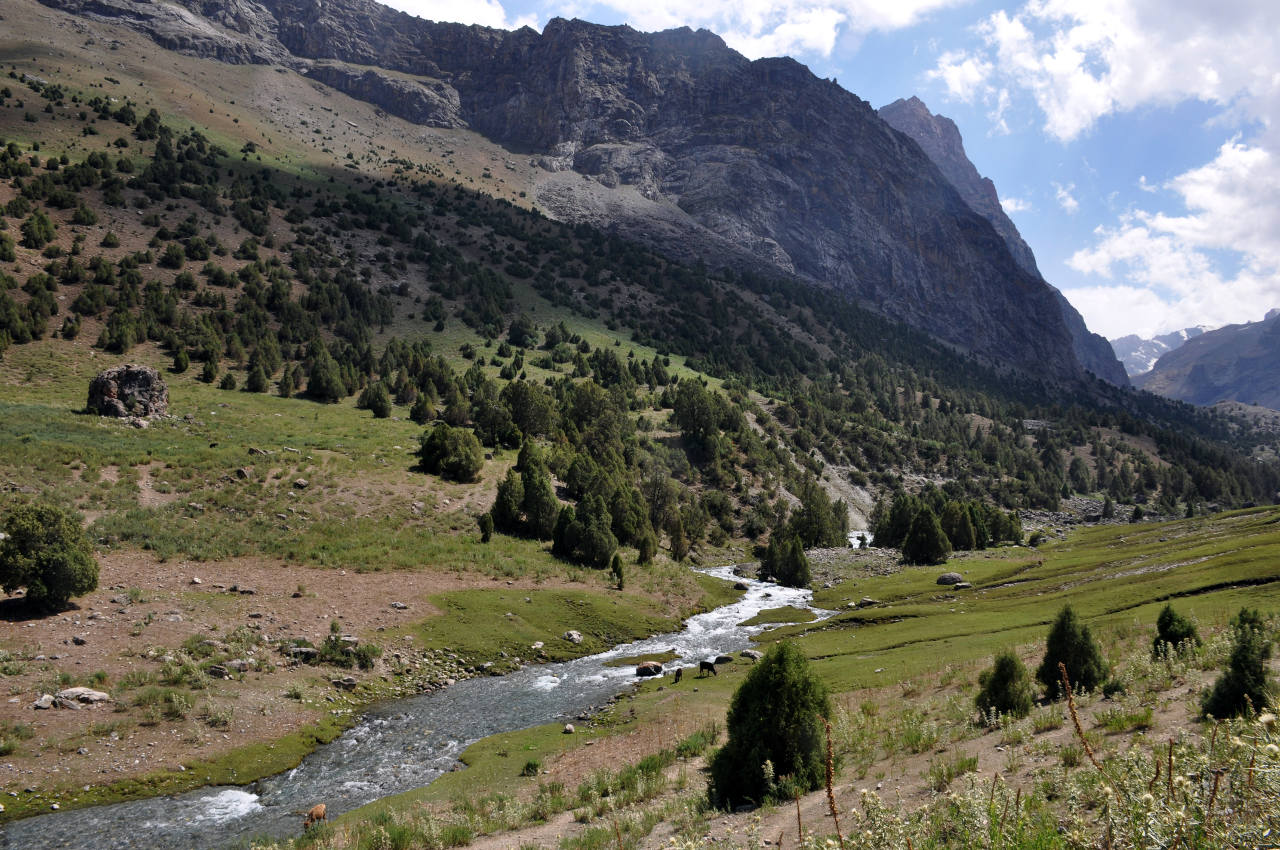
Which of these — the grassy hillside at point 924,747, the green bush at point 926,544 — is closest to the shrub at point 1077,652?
the grassy hillside at point 924,747

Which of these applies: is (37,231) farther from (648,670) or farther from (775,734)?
(775,734)

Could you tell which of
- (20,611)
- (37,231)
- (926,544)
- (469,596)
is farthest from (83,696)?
(37,231)

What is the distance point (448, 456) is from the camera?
64.1 m

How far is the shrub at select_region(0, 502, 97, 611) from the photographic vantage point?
29.6 metres

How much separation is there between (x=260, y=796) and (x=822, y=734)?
20550 millimetres

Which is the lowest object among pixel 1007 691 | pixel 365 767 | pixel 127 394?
pixel 365 767

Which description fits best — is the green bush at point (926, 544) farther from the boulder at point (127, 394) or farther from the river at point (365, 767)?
the boulder at point (127, 394)

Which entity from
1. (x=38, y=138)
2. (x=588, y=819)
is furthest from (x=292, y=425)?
(x=38, y=138)

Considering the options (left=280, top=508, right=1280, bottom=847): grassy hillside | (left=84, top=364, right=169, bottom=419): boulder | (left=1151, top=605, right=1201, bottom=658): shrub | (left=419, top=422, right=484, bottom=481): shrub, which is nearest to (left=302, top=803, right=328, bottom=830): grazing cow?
(left=280, top=508, right=1280, bottom=847): grassy hillside

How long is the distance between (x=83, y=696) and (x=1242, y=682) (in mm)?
37174

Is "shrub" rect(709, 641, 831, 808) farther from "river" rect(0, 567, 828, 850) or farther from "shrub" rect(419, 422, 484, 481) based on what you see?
"shrub" rect(419, 422, 484, 481)

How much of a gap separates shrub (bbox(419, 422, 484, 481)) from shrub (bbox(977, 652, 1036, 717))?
175ft

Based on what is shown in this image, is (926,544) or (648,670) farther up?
(926,544)

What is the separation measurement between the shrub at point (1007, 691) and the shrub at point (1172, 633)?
16.7 ft
